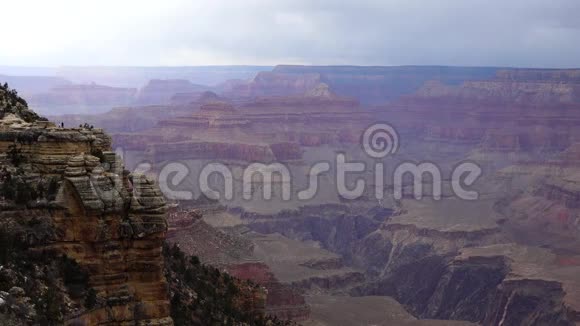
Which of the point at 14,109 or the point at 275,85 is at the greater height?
the point at 14,109

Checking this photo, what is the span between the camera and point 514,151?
12669 cm

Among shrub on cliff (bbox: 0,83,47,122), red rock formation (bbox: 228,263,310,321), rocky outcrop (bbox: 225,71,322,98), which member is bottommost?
red rock formation (bbox: 228,263,310,321)

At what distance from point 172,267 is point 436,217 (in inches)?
2787

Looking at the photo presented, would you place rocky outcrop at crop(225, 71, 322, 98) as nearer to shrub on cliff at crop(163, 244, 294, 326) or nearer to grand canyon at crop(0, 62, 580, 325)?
grand canyon at crop(0, 62, 580, 325)

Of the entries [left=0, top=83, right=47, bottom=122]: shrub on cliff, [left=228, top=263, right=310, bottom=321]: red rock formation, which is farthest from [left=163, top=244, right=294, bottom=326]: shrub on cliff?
[left=228, top=263, right=310, bottom=321]: red rock formation

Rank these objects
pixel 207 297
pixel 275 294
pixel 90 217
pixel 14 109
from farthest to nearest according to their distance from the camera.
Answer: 1. pixel 275 294
2. pixel 207 297
3. pixel 14 109
4. pixel 90 217

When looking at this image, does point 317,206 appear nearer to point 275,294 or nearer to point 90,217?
point 275,294

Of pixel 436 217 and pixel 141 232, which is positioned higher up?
pixel 141 232

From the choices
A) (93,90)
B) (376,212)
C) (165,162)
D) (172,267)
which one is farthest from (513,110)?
(172,267)

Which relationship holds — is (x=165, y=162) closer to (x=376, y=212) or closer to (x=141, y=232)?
(x=376, y=212)

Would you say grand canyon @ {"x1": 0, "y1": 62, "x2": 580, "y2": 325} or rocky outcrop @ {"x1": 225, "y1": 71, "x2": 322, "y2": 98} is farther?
rocky outcrop @ {"x1": 225, "y1": 71, "x2": 322, "y2": 98}

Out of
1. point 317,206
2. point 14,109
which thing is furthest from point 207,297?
point 317,206

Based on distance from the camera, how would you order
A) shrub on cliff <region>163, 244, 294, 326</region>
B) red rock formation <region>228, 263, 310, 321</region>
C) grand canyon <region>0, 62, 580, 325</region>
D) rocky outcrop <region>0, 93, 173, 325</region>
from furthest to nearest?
red rock formation <region>228, 263, 310, 321</region> → shrub on cliff <region>163, 244, 294, 326</region> → grand canyon <region>0, 62, 580, 325</region> → rocky outcrop <region>0, 93, 173, 325</region>

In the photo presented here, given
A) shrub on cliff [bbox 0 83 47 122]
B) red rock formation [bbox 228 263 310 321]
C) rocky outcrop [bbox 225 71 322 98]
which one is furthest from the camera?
rocky outcrop [bbox 225 71 322 98]
